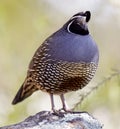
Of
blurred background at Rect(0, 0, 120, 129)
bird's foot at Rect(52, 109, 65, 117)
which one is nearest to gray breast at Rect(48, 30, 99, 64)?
bird's foot at Rect(52, 109, 65, 117)

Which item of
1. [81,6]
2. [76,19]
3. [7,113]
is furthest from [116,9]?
[76,19]

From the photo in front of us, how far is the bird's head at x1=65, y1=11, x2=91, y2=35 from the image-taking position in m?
6.19

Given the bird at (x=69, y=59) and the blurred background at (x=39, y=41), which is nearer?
the bird at (x=69, y=59)

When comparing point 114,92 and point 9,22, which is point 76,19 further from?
point 9,22

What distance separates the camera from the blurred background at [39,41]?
863 centimetres

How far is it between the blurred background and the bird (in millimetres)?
2095

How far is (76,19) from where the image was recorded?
6.22 metres

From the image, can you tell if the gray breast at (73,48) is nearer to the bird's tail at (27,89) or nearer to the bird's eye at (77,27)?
the bird's eye at (77,27)

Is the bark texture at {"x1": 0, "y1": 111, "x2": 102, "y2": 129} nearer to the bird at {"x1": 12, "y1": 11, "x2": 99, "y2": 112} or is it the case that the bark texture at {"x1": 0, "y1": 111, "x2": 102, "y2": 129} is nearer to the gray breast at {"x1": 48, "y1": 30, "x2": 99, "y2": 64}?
the bird at {"x1": 12, "y1": 11, "x2": 99, "y2": 112}

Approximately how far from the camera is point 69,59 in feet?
19.9

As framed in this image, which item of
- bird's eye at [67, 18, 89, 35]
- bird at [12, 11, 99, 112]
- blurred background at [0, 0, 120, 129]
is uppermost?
bird's eye at [67, 18, 89, 35]

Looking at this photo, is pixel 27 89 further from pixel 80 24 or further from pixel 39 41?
pixel 39 41

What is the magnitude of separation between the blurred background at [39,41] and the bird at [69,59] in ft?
6.87

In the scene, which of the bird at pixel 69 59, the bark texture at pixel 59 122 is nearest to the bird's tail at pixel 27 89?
the bird at pixel 69 59
